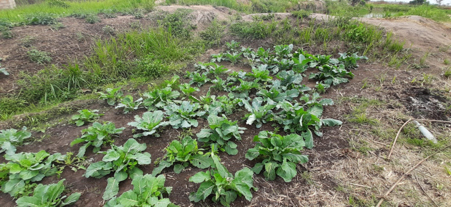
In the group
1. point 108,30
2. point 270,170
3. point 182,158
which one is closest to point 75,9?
point 108,30

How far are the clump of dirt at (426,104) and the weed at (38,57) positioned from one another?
263 inches

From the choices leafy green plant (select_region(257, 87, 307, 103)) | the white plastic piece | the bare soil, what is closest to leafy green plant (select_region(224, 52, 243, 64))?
the bare soil

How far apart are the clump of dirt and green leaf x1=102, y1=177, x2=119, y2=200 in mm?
3859

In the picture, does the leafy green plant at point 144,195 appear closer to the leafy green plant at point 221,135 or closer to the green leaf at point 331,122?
the leafy green plant at point 221,135

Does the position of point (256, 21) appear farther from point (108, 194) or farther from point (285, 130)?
point (108, 194)

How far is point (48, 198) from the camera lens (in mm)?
1830

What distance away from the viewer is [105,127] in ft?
8.48

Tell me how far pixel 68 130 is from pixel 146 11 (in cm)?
532

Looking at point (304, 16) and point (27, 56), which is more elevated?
point (304, 16)

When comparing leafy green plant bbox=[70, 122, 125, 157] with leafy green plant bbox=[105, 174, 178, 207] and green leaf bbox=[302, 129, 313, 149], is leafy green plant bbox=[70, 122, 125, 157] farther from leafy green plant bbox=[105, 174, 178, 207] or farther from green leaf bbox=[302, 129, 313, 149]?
green leaf bbox=[302, 129, 313, 149]

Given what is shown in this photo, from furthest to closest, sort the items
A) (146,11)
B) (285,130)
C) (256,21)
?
1. (146,11)
2. (256,21)
3. (285,130)

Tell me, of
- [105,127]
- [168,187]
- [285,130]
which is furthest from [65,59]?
[285,130]

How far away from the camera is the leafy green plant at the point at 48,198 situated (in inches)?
68.2

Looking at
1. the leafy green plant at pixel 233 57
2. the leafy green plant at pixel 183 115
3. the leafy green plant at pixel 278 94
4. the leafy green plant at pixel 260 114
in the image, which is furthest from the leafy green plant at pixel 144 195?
the leafy green plant at pixel 233 57
